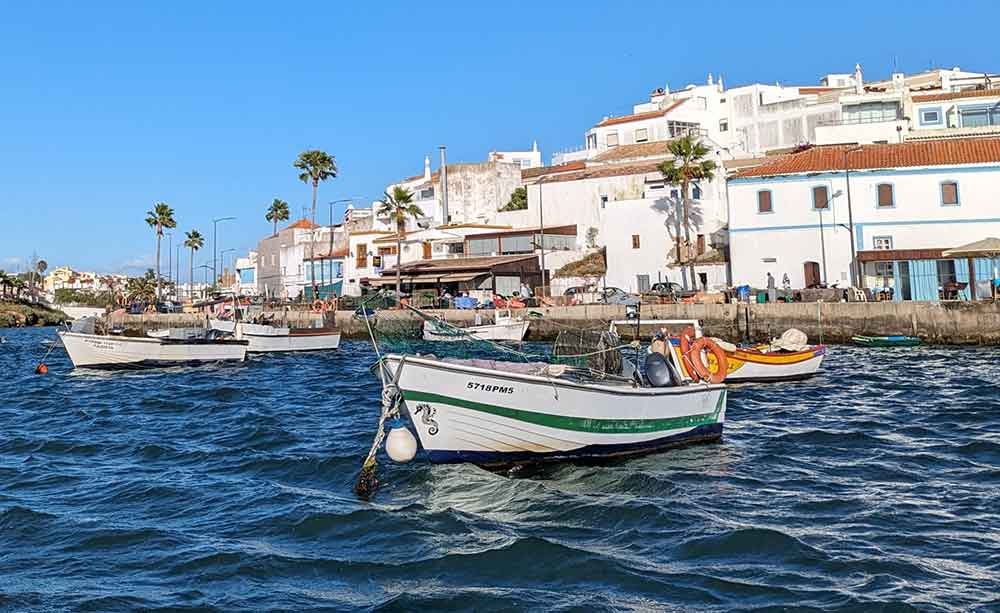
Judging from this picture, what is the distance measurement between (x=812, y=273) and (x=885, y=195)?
5.07 meters

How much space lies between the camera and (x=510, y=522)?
428 inches

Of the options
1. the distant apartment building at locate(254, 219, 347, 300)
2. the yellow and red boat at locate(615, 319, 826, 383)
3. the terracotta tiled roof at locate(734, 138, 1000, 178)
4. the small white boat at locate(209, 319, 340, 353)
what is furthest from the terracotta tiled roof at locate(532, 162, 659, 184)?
the yellow and red boat at locate(615, 319, 826, 383)

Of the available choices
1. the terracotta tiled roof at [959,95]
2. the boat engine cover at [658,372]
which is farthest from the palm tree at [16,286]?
the boat engine cover at [658,372]

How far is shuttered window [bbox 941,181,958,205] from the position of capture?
141ft

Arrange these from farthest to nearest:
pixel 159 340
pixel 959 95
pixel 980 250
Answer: pixel 959 95
pixel 980 250
pixel 159 340

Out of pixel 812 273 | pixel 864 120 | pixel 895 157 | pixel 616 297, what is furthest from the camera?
pixel 864 120

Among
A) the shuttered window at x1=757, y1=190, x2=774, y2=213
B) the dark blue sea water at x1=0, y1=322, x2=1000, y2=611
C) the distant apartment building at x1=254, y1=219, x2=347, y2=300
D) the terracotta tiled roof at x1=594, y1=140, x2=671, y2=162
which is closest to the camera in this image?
the dark blue sea water at x1=0, y1=322, x2=1000, y2=611

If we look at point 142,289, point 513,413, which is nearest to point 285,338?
point 513,413

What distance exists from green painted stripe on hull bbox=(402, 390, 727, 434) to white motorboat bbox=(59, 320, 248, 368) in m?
25.4

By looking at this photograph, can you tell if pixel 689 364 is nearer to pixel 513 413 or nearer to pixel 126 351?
pixel 513 413

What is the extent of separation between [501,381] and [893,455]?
671 cm

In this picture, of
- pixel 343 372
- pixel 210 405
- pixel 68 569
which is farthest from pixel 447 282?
pixel 68 569

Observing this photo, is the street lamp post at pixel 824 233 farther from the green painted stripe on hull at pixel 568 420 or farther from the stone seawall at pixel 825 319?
the green painted stripe on hull at pixel 568 420

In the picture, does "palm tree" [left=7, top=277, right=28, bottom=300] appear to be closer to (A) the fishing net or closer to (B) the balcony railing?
(B) the balcony railing
